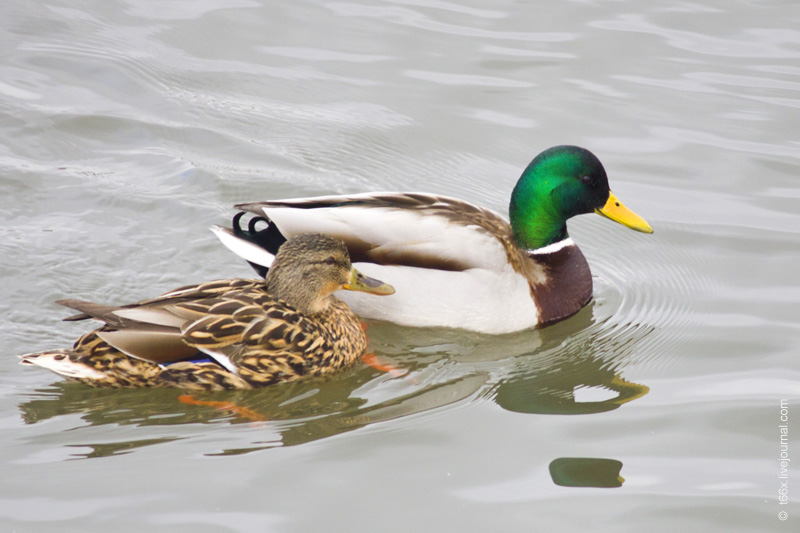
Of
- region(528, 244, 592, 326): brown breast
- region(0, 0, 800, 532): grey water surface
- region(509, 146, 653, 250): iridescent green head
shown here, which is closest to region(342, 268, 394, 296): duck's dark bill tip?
region(0, 0, 800, 532): grey water surface

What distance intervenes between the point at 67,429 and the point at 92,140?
13.5ft

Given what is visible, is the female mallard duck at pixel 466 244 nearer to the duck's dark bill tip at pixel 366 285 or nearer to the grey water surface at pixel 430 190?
the grey water surface at pixel 430 190

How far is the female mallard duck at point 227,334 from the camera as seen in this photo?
5570 mm

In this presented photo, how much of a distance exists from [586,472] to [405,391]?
1.26 meters

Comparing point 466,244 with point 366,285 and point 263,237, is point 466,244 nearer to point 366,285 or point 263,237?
point 366,285

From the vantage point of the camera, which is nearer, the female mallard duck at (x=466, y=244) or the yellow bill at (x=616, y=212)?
the female mallard duck at (x=466, y=244)

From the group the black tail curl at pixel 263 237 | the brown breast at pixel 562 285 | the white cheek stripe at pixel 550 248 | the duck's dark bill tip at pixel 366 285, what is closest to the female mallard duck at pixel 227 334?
the duck's dark bill tip at pixel 366 285

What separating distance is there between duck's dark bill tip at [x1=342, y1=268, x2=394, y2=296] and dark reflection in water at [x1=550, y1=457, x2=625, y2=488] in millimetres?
1634

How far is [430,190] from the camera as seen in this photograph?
28.3 feet

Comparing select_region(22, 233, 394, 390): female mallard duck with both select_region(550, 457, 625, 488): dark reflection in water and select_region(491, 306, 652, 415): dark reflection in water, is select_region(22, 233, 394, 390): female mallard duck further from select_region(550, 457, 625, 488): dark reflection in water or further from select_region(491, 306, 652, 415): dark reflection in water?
select_region(550, 457, 625, 488): dark reflection in water

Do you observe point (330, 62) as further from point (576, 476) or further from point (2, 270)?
point (576, 476)

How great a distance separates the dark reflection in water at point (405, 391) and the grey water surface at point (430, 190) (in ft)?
0.06

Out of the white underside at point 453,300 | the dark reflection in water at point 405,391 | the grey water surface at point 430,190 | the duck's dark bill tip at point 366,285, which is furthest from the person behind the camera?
the white underside at point 453,300

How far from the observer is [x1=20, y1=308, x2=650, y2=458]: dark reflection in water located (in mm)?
5477
